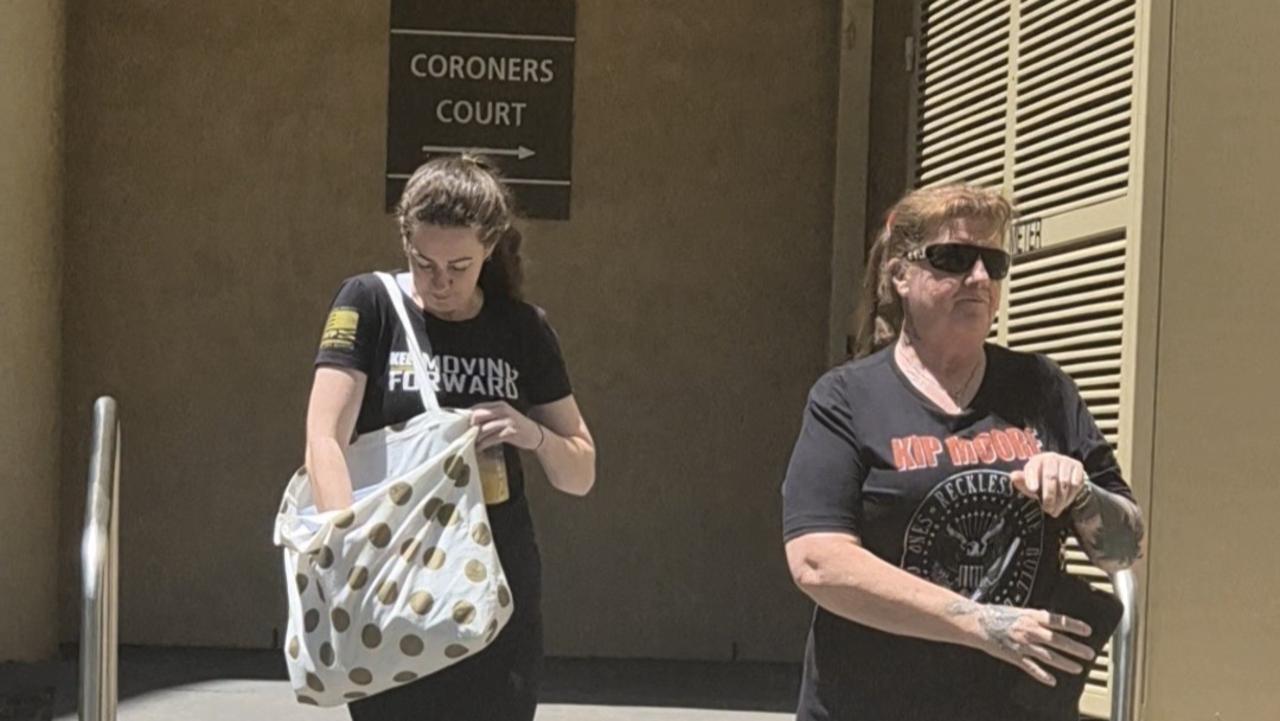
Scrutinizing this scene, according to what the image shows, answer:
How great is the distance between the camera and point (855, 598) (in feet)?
7.97

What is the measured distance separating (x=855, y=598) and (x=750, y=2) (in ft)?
16.1

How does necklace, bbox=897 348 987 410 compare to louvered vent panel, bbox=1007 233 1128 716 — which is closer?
necklace, bbox=897 348 987 410

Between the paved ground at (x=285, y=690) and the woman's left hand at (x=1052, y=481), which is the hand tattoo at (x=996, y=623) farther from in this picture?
the paved ground at (x=285, y=690)

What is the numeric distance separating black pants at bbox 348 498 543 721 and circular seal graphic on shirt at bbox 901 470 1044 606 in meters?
0.76

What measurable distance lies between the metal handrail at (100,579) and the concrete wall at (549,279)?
11.0 feet

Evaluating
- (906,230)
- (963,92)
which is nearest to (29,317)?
(963,92)

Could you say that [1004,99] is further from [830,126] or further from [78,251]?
[78,251]

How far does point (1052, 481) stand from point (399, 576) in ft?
3.50

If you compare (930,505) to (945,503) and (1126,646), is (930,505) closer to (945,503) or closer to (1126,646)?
(945,503)

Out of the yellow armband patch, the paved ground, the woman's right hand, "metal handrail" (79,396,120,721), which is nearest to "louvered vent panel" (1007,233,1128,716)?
A: the paved ground

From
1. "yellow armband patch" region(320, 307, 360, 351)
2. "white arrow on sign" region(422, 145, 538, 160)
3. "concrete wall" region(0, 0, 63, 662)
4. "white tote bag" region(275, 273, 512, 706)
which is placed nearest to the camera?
"white tote bag" region(275, 273, 512, 706)

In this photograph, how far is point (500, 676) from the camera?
115 inches

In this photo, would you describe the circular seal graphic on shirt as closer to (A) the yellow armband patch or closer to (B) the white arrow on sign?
(A) the yellow armband patch

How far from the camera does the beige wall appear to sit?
4387 millimetres
